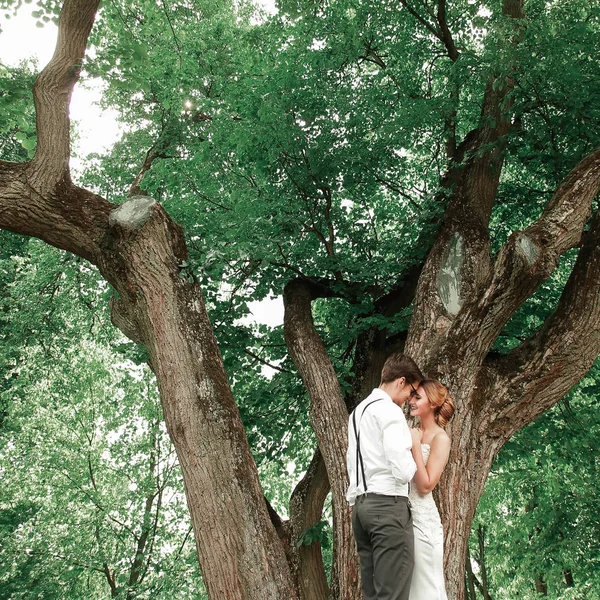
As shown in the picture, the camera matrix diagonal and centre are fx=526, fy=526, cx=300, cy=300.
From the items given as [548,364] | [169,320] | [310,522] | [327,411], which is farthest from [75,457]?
[548,364]

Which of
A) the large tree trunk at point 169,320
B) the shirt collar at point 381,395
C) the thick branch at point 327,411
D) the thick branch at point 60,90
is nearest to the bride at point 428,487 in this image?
the shirt collar at point 381,395

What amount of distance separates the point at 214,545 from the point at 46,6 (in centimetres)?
661

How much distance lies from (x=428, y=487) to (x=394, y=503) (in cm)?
26

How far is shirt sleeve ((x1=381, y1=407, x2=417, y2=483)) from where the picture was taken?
2643 millimetres

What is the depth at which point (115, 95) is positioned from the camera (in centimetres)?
1020

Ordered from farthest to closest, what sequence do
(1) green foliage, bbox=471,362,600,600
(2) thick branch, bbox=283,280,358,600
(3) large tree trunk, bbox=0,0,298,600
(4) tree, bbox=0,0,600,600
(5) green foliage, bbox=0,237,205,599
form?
(5) green foliage, bbox=0,237,205,599 → (1) green foliage, bbox=471,362,600,600 → (2) thick branch, bbox=283,280,358,600 → (4) tree, bbox=0,0,600,600 → (3) large tree trunk, bbox=0,0,298,600

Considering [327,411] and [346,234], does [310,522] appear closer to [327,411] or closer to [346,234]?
[327,411]

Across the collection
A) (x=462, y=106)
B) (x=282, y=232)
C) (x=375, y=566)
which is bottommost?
(x=375, y=566)

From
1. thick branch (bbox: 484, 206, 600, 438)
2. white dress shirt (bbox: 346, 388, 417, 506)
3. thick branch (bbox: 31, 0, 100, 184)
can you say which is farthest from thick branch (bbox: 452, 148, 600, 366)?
thick branch (bbox: 31, 0, 100, 184)

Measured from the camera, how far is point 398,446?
268 centimetres

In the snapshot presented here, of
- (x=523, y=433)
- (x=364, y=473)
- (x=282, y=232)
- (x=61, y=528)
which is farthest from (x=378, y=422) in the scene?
(x=61, y=528)

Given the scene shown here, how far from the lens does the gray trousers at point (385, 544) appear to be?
2527mm

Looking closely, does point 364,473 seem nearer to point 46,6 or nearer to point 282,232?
point 282,232

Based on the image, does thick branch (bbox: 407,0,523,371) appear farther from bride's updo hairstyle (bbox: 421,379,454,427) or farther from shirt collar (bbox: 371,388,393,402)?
shirt collar (bbox: 371,388,393,402)
